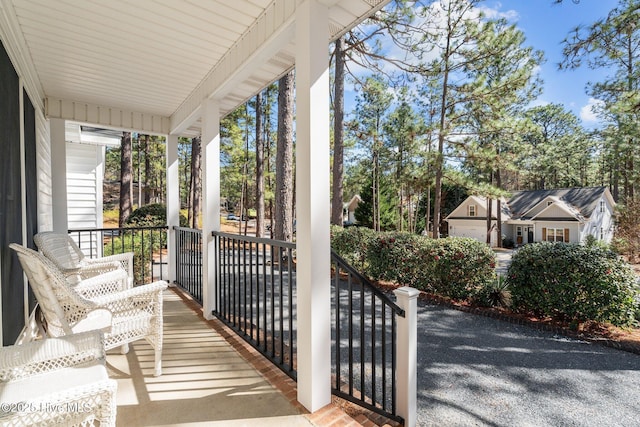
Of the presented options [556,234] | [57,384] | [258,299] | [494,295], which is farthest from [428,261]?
[556,234]

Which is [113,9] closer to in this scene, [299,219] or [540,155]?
[299,219]

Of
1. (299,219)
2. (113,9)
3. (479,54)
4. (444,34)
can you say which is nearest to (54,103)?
(113,9)

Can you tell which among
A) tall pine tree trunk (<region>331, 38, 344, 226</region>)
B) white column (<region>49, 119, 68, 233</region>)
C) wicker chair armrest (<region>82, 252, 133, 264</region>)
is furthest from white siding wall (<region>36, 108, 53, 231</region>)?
tall pine tree trunk (<region>331, 38, 344, 226</region>)

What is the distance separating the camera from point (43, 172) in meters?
3.64

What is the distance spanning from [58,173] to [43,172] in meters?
0.43

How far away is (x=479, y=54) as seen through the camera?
7.72 metres

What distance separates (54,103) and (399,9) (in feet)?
22.4

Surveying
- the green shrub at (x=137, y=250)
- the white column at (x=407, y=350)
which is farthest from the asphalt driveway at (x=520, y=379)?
the green shrub at (x=137, y=250)

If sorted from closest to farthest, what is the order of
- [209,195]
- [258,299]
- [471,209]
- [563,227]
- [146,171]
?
[258,299], [209,195], [146,171], [563,227], [471,209]

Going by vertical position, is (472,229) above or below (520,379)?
above

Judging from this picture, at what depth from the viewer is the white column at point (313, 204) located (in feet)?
5.95

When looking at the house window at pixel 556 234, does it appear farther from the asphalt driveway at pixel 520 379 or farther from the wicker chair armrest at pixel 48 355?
the wicker chair armrest at pixel 48 355

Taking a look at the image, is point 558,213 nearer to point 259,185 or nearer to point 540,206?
point 540,206

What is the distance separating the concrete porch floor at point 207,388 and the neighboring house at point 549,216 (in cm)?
1708
